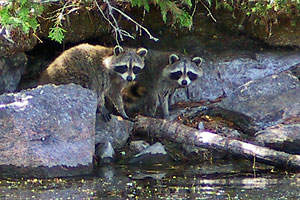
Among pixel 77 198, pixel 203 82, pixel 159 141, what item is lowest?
pixel 77 198

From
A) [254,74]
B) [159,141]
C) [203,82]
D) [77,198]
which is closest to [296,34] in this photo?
[254,74]

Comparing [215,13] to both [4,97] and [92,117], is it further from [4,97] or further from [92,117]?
[4,97]

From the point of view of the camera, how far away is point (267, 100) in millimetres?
8555

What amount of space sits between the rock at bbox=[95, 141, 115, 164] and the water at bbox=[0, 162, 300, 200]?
15 cm

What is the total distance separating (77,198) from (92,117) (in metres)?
1.50

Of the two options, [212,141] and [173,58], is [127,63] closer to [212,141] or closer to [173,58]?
[173,58]

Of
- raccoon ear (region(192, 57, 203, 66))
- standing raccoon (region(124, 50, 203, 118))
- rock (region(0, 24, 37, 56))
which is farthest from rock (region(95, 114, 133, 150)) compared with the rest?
raccoon ear (region(192, 57, 203, 66))

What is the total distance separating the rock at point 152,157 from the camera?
7.66 metres

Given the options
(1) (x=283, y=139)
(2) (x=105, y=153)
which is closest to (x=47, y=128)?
(2) (x=105, y=153)

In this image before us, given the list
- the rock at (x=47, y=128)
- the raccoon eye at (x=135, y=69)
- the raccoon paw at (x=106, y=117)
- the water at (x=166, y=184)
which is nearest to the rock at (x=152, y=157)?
the water at (x=166, y=184)

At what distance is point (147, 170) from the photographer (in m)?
7.39

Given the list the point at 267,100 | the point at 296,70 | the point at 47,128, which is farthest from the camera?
the point at 296,70

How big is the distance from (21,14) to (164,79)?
267 centimetres

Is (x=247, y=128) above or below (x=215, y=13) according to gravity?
below
